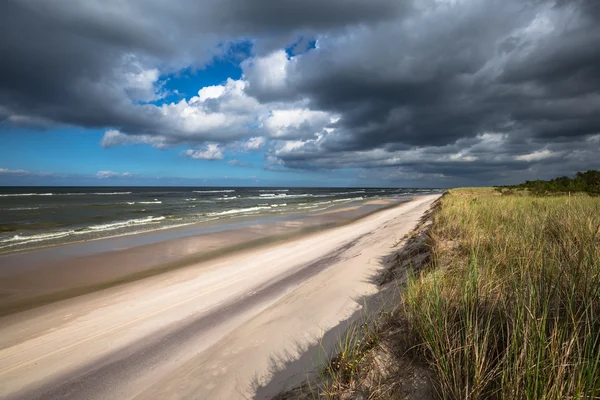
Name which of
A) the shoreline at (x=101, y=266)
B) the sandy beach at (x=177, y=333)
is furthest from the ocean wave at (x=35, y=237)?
the sandy beach at (x=177, y=333)

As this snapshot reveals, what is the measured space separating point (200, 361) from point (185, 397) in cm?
72

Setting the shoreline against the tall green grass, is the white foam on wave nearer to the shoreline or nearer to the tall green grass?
the shoreline

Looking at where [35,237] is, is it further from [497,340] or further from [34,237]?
[497,340]

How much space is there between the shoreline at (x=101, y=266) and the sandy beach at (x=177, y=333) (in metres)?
0.47

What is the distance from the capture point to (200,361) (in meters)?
4.21

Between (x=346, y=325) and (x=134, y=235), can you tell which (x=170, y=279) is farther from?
(x=134, y=235)

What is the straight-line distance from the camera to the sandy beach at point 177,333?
12.8ft

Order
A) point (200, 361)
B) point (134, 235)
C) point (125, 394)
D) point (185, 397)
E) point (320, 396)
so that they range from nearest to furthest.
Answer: point (320, 396) → point (185, 397) → point (125, 394) → point (200, 361) → point (134, 235)

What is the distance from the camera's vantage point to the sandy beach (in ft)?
12.8

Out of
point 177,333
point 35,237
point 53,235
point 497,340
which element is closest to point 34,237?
point 35,237

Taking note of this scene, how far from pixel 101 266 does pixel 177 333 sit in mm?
7182

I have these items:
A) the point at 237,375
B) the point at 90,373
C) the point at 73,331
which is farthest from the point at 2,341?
the point at 237,375

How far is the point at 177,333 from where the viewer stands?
5387 mm

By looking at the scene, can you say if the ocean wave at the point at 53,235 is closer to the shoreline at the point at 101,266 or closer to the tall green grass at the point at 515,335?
the shoreline at the point at 101,266
